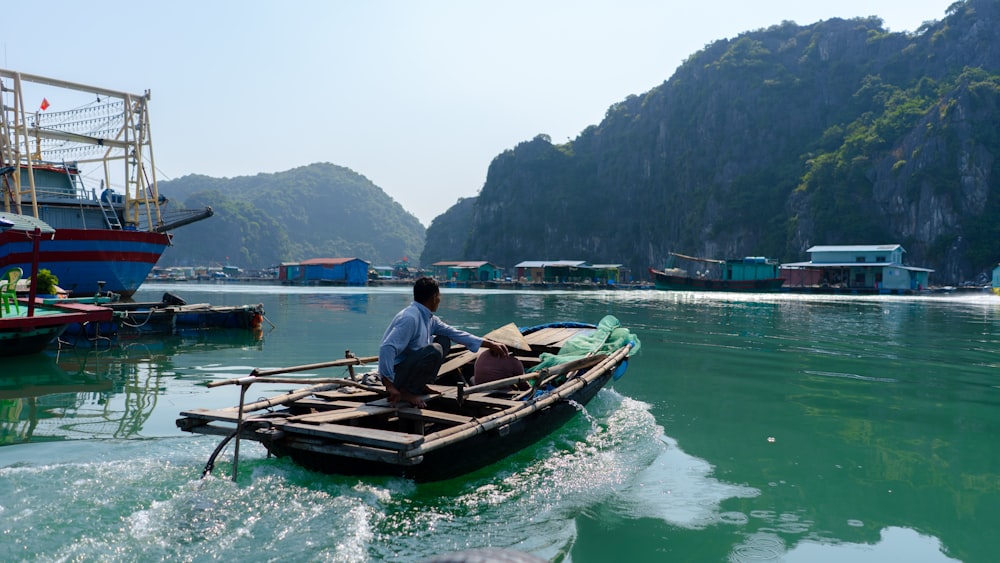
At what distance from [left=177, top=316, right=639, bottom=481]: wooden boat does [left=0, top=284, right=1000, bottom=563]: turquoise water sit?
0.88 ft

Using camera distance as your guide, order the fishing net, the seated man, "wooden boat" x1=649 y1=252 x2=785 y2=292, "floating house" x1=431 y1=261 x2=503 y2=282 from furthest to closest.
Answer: "floating house" x1=431 y1=261 x2=503 y2=282
"wooden boat" x1=649 y1=252 x2=785 y2=292
the fishing net
the seated man

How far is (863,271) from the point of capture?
62.8 meters

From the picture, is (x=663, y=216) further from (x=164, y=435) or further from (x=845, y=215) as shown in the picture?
(x=164, y=435)

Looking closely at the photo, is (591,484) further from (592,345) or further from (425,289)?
(592,345)

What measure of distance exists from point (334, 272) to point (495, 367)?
7718cm

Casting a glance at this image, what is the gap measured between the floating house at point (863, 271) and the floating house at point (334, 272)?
54.8 m

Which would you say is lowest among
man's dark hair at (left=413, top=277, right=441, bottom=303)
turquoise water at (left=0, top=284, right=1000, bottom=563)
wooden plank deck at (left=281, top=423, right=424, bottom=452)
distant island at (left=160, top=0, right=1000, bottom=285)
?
turquoise water at (left=0, top=284, right=1000, bottom=563)

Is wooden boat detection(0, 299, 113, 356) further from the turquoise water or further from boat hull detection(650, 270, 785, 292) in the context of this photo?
boat hull detection(650, 270, 785, 292)

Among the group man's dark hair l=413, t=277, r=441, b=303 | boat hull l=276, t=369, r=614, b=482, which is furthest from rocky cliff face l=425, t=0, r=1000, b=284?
man's dark hair l=413, t=277, r=441, b=303

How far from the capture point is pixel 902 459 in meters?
7.53

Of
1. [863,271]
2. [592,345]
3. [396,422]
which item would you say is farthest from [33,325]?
[863,271]

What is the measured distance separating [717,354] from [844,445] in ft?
28.1

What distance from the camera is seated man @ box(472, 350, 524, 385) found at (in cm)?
820

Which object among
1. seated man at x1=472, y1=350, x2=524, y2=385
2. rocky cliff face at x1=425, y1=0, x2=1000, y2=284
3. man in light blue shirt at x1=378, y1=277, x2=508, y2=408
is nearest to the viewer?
man in light blue shirt at x1=378, y1=277, x2=508, y2=408
